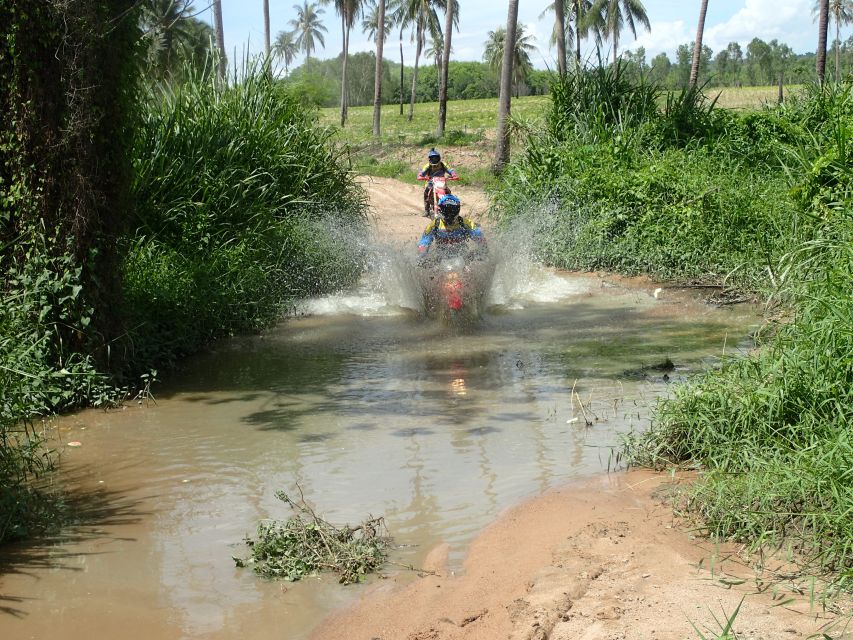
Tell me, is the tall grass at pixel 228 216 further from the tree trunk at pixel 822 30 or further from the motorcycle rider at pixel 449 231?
the tree trunk at pixel 822 30

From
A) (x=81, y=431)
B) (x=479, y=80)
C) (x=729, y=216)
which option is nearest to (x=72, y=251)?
(x=81, y=431)

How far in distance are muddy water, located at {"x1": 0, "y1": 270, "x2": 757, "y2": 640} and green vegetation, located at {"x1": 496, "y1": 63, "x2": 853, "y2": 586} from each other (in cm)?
94

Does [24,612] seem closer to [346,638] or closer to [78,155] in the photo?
[346,638]

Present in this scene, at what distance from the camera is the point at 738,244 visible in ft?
44.5

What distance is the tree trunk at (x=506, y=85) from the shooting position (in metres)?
24.8

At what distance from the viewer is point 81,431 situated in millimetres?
7715

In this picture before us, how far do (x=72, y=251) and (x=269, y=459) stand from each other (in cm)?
275

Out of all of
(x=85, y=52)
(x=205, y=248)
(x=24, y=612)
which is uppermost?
(x=85, y=52)

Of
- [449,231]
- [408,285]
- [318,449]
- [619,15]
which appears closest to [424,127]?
[619,15]

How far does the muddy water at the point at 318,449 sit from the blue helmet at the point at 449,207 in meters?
1.42

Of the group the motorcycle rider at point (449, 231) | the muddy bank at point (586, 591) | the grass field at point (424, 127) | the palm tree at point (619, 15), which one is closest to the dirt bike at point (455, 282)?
the motorcycle rider at point (449, 231)

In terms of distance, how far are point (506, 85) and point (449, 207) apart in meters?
15.3

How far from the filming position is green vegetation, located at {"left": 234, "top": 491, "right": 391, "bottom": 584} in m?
4.94

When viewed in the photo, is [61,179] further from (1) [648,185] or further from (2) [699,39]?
(2) [699,39]
